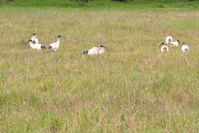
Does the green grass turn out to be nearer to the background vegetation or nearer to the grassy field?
the background vegetation

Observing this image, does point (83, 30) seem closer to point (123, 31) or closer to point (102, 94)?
point (123, 31)

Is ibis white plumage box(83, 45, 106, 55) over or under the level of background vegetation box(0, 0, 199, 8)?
over

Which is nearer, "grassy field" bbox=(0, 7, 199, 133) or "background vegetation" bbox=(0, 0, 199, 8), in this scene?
"grassy field" bbox=(0, 7, 199, 133)

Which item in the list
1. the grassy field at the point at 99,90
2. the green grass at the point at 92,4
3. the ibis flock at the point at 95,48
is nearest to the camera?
the grassy field at the point at 99,90

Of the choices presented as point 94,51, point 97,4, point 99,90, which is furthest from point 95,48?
point 97,4

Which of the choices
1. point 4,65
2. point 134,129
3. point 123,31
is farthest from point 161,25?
point 134,129

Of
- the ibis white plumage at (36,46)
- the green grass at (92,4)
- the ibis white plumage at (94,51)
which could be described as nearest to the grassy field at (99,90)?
the ibis white plumage at (94,51)

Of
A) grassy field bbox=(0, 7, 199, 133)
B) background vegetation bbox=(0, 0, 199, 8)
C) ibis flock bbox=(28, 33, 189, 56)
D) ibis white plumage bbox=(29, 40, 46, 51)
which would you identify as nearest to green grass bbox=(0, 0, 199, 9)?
background vegetation bbox=(0, 0, 199, 8)

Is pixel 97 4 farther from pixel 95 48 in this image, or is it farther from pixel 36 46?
pixel 95 48

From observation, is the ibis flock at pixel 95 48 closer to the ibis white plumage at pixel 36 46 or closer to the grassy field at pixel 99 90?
the ibis white plumage at pixel 36 46

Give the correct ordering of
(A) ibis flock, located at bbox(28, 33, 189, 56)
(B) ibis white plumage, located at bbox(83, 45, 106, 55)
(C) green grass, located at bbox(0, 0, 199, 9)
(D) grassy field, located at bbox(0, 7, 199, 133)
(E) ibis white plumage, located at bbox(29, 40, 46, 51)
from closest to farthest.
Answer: (D) grassy field, located at bbox(0, 7, 199, 133) < (B) ibis white plumage, located at bbox(83, 45, 106, 55) < (A) ibis flock, located at bbox(28, 33, 189, 56) < (E) ibis white plumage, located at bbox(29, 40, 46, 51) < (C) green grass, located at bbox(0, 0, 199, 9)

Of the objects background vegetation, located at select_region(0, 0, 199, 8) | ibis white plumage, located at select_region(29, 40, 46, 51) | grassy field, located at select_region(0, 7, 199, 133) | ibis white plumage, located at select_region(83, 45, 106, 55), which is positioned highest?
grassy field, located at select_region(0, 7, 199, 133)

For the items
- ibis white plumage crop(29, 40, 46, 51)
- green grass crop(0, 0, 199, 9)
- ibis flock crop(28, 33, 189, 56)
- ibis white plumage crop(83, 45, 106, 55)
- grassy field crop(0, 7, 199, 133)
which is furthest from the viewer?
green grass crop(0, 0, 199, 9)

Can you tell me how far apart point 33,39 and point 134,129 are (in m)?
10.8
